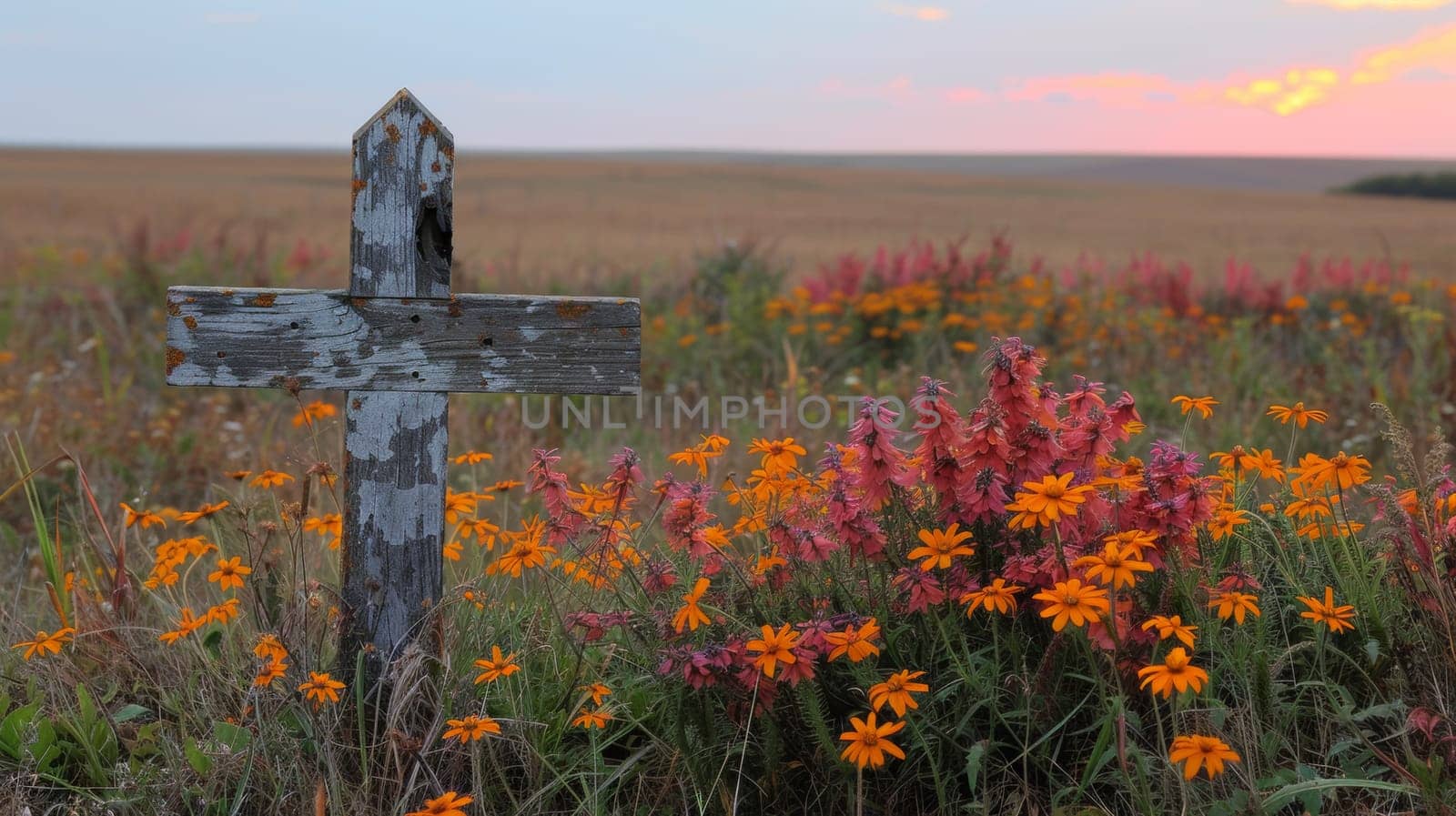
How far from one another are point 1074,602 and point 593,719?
0.98 meters

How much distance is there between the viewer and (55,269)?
11.4 m

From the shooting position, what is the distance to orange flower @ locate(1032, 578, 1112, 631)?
206cm

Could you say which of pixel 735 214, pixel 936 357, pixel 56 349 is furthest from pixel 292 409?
pixel 735 214

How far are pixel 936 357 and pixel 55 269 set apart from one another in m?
8.79

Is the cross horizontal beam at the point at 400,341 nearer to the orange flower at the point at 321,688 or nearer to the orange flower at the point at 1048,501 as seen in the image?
the orange flower at the point at 321,688

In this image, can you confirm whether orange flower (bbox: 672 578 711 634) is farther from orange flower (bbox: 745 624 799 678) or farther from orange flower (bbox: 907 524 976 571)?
orange flower (bbox: 907 524 976 571)

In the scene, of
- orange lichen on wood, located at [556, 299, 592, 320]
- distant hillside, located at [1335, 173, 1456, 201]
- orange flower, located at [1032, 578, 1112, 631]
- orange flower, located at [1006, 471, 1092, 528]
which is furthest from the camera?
distant hillside, located at [1335, 173, 1456, 201]

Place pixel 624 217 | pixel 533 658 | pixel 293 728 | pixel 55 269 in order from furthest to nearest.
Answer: pixel 624 217, pixel 55 269, pixel 533 658, pixel 293 728

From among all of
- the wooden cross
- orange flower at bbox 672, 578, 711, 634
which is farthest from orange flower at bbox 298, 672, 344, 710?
orange flower at bbox 672, 578, 711, 634

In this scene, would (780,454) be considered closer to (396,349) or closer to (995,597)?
(995,597)

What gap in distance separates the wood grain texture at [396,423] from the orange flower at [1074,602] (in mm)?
1347

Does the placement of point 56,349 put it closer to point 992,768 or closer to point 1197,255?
point 992,768

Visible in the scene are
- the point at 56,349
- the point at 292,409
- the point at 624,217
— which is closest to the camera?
the point at 292,409

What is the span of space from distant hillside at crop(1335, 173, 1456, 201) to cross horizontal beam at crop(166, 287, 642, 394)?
164ft
